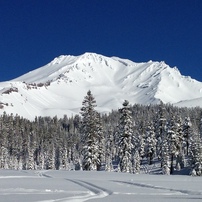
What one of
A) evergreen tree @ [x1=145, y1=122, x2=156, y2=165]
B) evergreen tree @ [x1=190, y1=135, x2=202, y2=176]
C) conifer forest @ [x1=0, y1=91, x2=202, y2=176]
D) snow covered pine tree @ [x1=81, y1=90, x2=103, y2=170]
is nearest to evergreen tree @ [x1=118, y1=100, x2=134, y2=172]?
conifer forest @ [x1=0, y1=91, x2=202, y2=176]

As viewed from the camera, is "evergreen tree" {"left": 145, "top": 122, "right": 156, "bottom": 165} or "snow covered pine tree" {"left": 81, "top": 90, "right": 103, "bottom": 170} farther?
"evergreen tree" {"left": 145, "top": 122, "right": 156, "bottom": 165}

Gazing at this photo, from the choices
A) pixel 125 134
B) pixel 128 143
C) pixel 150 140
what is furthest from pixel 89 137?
pixel 150 140

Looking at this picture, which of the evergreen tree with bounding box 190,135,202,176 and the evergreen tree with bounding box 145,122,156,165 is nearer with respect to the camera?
the evergreen tree with bounding box 190,135,202,176

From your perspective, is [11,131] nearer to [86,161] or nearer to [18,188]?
[86,161]

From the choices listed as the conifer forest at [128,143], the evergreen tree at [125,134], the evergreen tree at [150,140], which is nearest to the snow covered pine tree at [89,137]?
the conifer forest at [128,143]

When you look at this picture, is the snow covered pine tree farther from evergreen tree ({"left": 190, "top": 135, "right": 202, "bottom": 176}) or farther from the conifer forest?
evergreen tree ({"left": 190, "top": 135, "right": 202, "bottom": 176})

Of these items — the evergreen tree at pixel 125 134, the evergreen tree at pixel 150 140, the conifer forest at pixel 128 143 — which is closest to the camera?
the conifer forest at pixel 128 143

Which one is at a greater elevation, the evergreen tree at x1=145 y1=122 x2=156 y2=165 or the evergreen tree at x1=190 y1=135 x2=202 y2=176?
the evergreen tree at x1=145 y1=122 x2=156 y2=165

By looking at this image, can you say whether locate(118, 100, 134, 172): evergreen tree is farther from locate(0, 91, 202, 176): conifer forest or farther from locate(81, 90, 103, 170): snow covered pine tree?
locate(81, 90, 103, 170): snow covered pine tree

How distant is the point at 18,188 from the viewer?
14.5m

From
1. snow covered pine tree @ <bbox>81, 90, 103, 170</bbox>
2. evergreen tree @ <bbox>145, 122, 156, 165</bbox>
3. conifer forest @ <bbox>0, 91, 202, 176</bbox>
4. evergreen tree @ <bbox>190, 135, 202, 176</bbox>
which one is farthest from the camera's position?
evergreen tree @ <bbox>145, 122, 156, 165</bbox>

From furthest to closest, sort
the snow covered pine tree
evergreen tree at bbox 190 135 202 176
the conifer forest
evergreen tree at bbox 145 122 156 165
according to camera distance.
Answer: evergreen tree at bbox 145 122 156 165
evergreen tree at bbox 190 135 202 176
the conifer forest
the snow covered pine tree

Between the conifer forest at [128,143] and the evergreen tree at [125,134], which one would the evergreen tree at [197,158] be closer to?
the conifer forest at [128,143]

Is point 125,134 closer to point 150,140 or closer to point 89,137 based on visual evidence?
point 89,137
